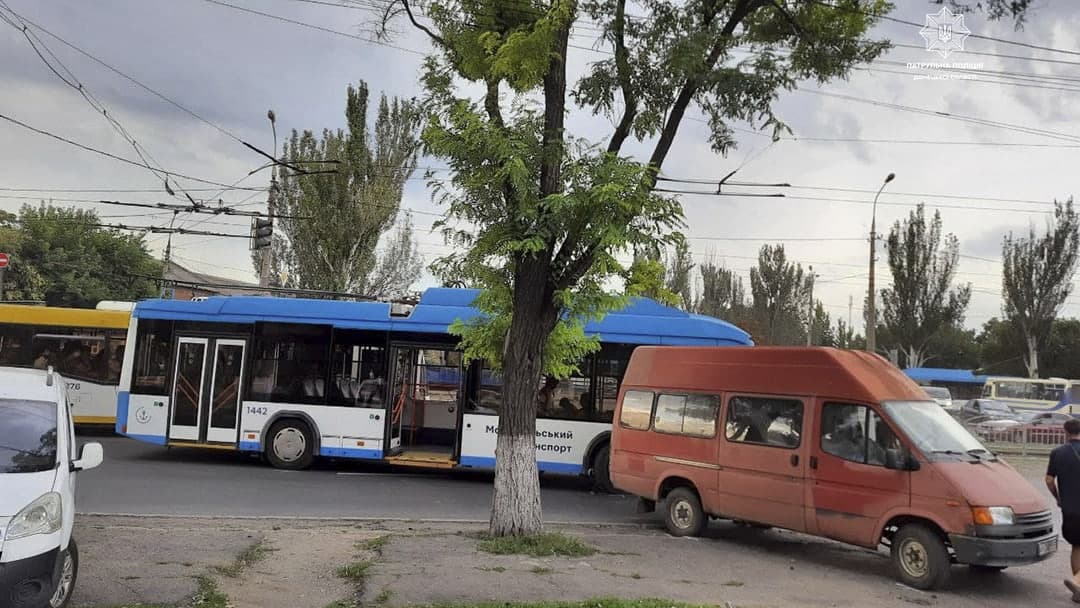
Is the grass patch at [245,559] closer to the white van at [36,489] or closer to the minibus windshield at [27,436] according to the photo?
the white van at [36,489]

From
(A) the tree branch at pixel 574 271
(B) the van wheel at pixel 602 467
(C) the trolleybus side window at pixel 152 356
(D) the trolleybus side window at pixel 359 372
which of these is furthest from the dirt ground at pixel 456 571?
(C) the trolleybus side window at pixel 152 356

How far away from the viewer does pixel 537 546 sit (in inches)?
334

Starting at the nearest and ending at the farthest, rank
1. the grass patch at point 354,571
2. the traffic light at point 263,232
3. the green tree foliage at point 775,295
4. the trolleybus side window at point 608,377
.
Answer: the grass patch at point 354,571 → the trolleybus side window at point 608,377 → the traffic light at point 263,232 → the green tree foliage at point 775,295

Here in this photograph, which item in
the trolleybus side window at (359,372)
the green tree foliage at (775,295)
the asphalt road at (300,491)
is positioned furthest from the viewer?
the green tree foliage at (775,295)

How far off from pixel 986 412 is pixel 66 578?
3586 cm

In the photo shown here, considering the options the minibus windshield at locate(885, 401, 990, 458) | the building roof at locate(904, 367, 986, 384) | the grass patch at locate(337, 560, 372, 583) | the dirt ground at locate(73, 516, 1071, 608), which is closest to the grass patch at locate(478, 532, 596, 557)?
the dirt ground at locate(73, 516, 1071, 608)

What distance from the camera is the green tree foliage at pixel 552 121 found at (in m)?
8.25

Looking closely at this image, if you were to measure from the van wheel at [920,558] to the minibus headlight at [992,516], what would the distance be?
474 millimetres

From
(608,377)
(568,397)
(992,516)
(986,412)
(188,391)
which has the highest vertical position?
(608,377)

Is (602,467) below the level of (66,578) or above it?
above

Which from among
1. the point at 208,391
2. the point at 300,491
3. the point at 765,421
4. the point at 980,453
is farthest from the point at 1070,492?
the point at 208,391

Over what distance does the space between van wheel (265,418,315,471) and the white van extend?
8067mm

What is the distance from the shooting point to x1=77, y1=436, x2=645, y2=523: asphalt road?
1102 cm

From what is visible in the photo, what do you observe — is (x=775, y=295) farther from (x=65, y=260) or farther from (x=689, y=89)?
(x=65, y=260)
